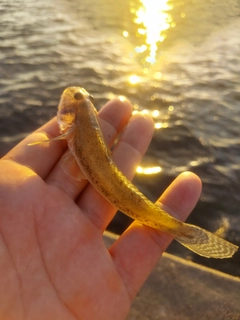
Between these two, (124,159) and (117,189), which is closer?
(117,189)

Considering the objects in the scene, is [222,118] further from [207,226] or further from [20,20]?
[20,20]

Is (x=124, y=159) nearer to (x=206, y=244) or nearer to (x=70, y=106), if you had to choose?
(x=70, y=106)

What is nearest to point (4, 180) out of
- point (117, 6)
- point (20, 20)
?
point (20, 20)

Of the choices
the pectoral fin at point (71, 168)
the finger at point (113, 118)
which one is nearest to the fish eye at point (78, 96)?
the finger at point (113, 118)

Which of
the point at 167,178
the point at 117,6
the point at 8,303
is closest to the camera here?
the point at 8,303

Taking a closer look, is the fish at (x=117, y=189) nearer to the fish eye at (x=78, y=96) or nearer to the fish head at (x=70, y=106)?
the fish head at (x=70, y=106)

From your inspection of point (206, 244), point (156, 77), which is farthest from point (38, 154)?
point (156, 77)
